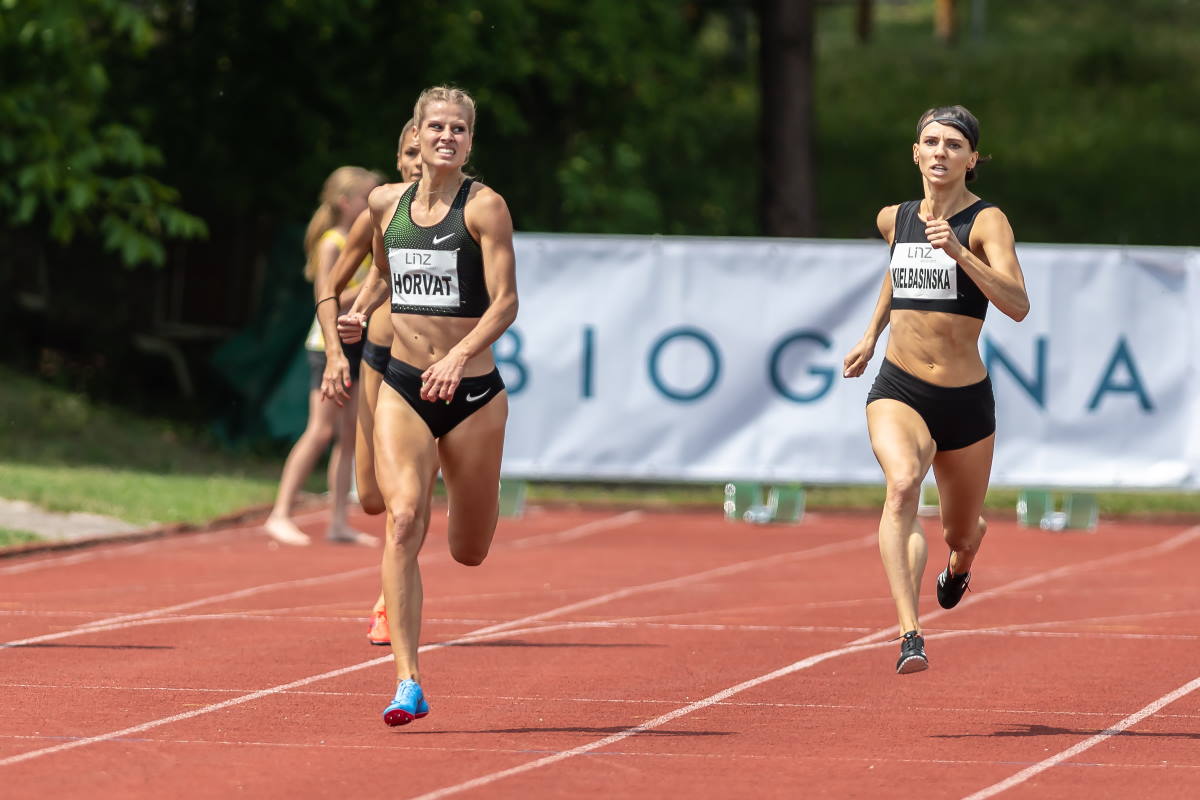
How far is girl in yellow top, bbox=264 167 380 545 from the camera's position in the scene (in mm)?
12719

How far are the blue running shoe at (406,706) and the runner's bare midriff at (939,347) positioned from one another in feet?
7.74

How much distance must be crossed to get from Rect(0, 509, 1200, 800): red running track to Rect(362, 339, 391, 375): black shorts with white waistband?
1.21m

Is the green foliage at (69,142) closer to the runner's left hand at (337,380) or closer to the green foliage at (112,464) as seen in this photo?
the green foliage at (112,464)

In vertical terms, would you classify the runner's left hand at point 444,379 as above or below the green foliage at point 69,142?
below

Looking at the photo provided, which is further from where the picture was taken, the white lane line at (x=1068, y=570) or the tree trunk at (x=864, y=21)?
the tree trunk at (x=864, y=21)

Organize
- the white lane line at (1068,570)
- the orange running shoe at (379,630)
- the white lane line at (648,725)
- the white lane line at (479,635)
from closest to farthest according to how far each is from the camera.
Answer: the white lane line at (648,725) < the white lane line at (479,635) < the orange running shoe at (379,630) < the white lane line at (1068,570)

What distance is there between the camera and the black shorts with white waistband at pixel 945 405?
8.33 metres

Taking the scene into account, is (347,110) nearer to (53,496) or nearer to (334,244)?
(53,496)

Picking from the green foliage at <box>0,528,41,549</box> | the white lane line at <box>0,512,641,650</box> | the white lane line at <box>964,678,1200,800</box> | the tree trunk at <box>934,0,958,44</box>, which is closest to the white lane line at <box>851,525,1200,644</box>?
the white lane line at <box>964,678,1200,800</box>

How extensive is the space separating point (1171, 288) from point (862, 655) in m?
7.48

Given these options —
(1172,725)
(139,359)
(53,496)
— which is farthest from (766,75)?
(1172,725)

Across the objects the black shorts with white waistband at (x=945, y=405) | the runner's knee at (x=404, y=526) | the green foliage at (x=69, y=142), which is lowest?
the runner's knee at (x=404, y=526)

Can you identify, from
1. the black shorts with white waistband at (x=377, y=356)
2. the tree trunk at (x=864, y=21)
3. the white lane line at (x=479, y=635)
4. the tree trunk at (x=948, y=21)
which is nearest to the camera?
the white lane line at (x=479, y=635)

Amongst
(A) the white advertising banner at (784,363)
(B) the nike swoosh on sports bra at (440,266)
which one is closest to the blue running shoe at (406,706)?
(B) the nike swoosh on sports bra at (440,266)
